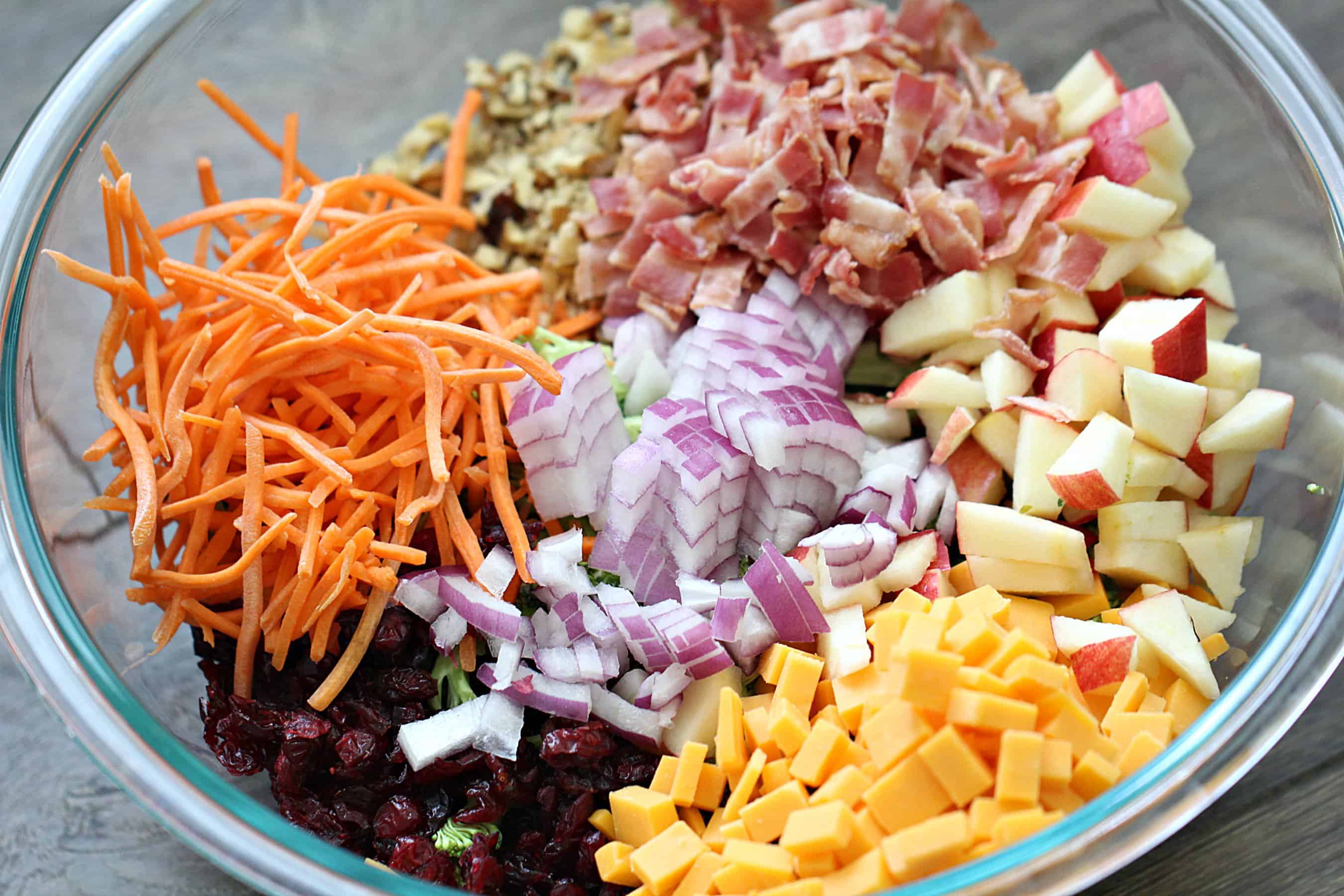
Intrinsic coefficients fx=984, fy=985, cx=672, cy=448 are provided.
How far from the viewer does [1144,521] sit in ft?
4.36

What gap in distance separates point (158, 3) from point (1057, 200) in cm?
141

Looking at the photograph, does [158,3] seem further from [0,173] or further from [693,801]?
[693,801]

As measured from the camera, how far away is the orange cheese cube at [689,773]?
47.1 inches

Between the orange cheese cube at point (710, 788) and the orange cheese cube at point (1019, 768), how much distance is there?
0.34 metres

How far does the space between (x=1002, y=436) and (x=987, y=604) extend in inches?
12.5

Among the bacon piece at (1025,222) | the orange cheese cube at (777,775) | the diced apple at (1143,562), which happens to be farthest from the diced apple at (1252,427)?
the orange cheese cube at (777,775)

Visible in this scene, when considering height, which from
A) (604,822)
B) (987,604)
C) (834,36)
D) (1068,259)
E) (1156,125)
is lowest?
(604,822)

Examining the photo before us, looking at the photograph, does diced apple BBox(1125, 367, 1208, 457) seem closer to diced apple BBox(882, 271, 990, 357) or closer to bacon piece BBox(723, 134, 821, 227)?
diced apple BBox(882, 271, 990, 357)

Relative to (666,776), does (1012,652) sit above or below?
above

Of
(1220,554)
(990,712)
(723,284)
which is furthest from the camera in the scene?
(723,284)

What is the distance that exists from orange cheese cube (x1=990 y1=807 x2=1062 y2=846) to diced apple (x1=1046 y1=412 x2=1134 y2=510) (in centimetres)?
44

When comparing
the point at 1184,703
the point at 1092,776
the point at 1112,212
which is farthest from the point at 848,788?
the point at 1112,212

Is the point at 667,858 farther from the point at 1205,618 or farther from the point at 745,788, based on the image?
the point at 1205,618

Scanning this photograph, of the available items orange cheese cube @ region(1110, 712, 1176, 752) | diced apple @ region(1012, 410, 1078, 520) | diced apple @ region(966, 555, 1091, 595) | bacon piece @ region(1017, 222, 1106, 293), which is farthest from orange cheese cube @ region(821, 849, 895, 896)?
bacon piece @ region(1017, 222, 1106, 293)
